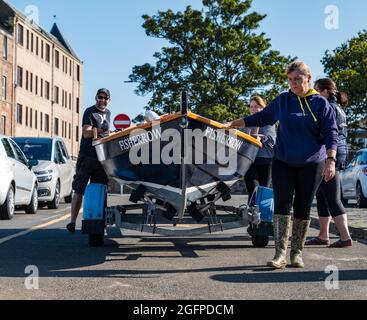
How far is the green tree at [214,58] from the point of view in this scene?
5016 centimetres

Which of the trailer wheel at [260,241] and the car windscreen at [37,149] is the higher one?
the car windscreen at [37,149]

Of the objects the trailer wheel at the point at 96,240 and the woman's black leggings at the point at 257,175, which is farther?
the woman's black leggings at the point at 257,175

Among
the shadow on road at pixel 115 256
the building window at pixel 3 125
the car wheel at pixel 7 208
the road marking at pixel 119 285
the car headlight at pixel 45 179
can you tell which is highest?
the building window at pixel 3 125

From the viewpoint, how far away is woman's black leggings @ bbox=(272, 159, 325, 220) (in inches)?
298

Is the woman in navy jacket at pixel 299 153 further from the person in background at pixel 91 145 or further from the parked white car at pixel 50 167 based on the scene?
the parked white car at pixel 50 167

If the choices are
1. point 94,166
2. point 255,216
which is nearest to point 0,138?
point 94,166

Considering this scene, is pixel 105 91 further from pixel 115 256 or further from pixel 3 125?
pixel 3 125

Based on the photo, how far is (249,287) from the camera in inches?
249

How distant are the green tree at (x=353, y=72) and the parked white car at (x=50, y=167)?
1352 inches

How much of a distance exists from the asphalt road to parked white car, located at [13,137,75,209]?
269 inches

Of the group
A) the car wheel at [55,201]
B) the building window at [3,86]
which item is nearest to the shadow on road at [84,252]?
the car wheel at [55,201]

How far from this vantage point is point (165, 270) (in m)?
7.44

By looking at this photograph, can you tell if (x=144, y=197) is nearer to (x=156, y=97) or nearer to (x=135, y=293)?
(x=135, y=293)

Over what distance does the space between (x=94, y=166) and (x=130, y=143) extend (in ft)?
6.75
